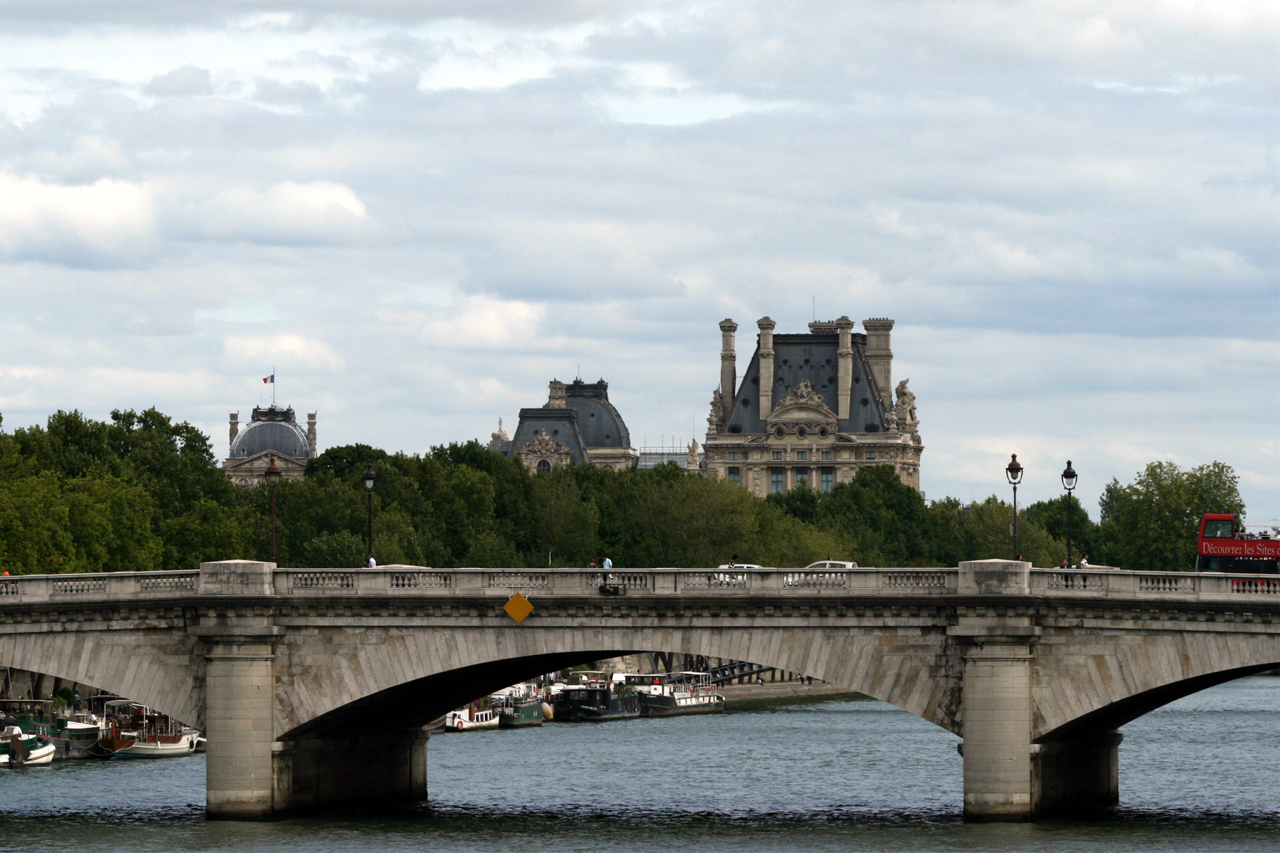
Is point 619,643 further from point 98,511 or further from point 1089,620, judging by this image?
point 98,511

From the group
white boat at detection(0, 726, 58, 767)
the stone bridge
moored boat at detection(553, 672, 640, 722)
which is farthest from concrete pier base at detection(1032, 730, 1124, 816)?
moored boat at detection(553, 672, 640, 722)

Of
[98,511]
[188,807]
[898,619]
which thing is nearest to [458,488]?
[98,511]

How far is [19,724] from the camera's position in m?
92.6

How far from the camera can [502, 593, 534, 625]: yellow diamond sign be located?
64.1 m

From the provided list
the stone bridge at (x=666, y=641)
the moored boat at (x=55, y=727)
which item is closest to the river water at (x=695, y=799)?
the stone bridge at (x=666, y=641)

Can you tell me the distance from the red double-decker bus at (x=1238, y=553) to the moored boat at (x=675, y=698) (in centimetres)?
3935

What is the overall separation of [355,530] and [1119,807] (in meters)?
77.7

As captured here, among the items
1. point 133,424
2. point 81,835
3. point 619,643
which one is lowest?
point 81,835

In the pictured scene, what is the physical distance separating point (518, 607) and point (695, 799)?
48.9 feet

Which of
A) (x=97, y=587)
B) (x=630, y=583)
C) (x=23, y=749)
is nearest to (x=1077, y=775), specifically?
(x=630, y=583)

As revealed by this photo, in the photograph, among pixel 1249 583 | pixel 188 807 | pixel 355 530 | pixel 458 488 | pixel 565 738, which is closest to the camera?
pixel 1249 583

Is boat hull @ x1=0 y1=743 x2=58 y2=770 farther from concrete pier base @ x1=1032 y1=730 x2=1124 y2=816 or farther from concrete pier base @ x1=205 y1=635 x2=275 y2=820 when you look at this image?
concrete pier base @ x1=1032 y1=730 x2=1124 y2=816

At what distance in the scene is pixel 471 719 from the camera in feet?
375

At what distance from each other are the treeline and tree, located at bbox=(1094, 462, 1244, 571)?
150mm
